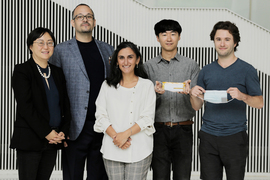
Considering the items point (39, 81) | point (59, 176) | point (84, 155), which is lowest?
point (59, 176)

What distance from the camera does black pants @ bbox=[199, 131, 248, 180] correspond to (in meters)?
2.31

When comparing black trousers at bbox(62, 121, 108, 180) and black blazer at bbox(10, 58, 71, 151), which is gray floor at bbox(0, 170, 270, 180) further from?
black blazer at bbox(10, 58, 71, 151)

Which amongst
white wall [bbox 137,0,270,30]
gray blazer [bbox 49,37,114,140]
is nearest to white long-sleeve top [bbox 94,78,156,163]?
gray blazer [bbox 49,37,114,140]

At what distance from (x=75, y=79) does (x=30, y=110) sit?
0.59m

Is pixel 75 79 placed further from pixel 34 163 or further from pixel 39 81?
pixel 34 163

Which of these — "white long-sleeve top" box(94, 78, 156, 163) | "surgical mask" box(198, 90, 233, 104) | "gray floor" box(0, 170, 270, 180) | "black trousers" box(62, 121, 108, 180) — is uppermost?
"surgical mask" box(198, 90, 233, 104)

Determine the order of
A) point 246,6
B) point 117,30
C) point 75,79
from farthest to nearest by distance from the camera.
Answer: point 246,6
point 117,30
point 75,79

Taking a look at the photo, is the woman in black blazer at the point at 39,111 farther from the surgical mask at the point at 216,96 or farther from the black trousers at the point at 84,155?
the surgical mask at the point at 216,96

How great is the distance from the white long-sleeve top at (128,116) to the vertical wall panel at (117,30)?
245 cm

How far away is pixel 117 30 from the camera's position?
4832mm

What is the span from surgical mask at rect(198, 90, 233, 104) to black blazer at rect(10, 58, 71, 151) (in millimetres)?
1377

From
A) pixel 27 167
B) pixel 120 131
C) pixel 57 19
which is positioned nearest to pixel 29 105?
pixel 27 167

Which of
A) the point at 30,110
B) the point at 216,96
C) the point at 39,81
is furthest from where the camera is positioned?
the point at 39,81

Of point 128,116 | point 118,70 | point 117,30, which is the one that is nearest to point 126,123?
point 128,116
